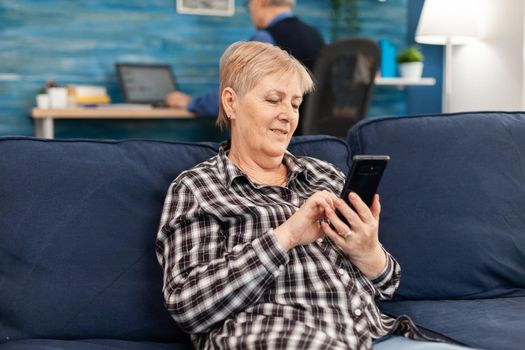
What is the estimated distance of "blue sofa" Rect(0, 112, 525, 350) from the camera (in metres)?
1.42

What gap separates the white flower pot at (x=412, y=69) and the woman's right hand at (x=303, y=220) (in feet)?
10.5

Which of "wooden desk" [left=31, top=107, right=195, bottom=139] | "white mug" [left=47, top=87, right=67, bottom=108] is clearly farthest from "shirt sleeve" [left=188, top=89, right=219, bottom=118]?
"white mug" [left=47, top=87, right=67, bottom=108]

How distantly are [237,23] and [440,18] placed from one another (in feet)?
3.76

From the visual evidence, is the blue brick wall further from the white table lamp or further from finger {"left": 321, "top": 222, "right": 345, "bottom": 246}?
finger {"left": 321, "top": 222, "right": 345, "bottom": 246}

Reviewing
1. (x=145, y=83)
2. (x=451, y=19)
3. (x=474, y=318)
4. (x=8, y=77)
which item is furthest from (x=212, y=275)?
(x=451, y=19)

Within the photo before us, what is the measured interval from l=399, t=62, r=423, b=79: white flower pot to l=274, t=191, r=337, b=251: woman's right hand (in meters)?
3.21

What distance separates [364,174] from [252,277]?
262 mm

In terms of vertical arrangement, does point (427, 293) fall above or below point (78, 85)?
below

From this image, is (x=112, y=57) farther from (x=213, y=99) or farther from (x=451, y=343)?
(x=451, y=343)

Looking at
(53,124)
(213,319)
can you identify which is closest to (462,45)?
(53,124)

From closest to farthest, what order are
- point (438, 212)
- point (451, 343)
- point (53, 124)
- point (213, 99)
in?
point (451, 343), point (438, 212), point (213, 99), point (53, 124)

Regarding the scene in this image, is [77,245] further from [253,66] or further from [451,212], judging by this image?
[451,212]

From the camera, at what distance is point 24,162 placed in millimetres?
1480

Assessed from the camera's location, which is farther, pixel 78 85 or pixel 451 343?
pixel 78 85
